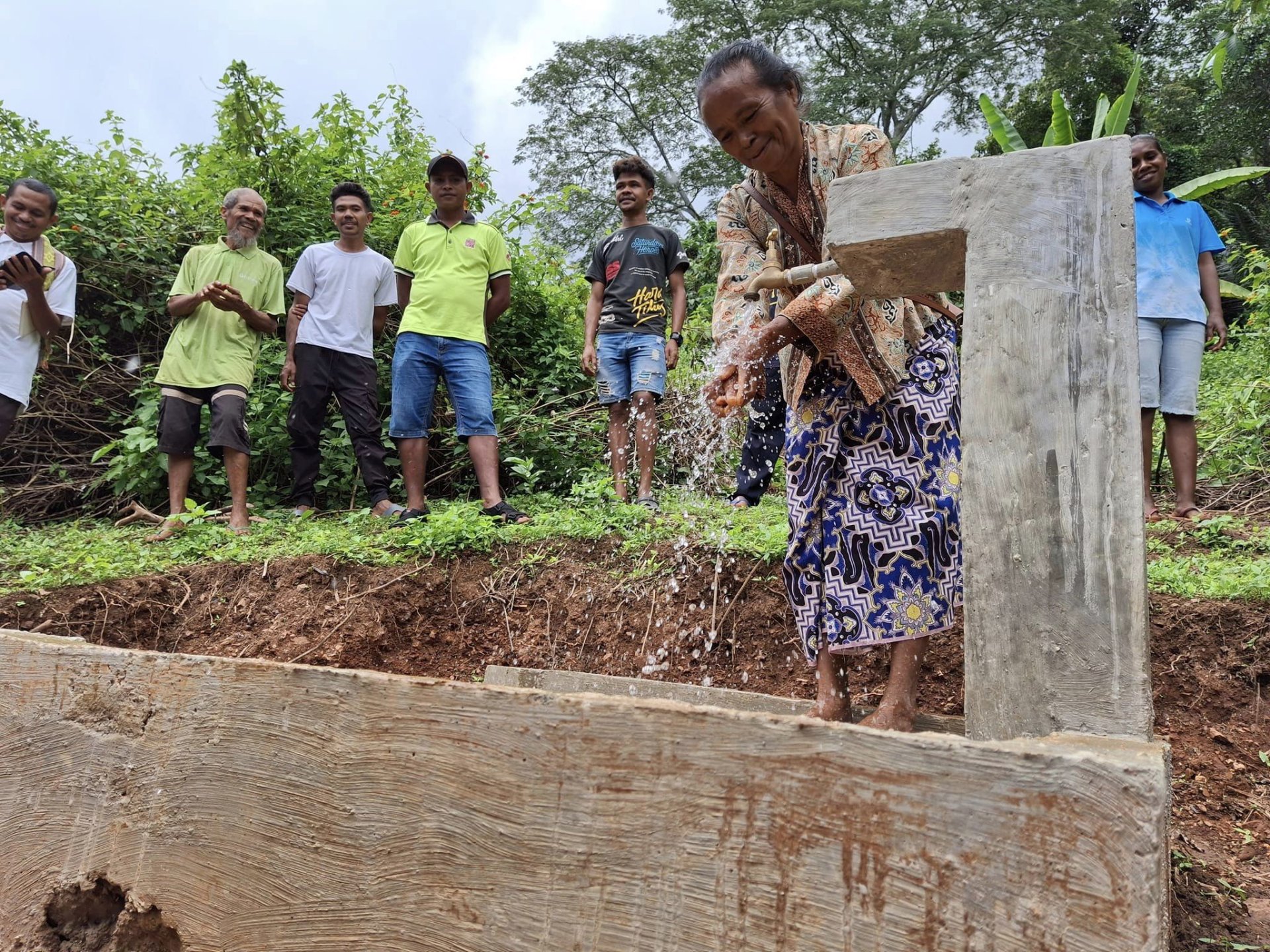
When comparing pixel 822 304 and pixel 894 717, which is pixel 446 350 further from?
pixel 894 717

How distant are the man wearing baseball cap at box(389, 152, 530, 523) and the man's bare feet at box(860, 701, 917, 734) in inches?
104

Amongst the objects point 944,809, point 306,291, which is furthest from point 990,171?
point 306,291

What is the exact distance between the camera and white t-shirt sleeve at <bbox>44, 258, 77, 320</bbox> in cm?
439

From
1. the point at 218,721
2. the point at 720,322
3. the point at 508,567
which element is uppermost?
the point at 720,322

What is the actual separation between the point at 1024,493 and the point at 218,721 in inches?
65.9

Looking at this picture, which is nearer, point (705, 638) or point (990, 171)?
point (990, 171)

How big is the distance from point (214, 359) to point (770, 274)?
3.68 metres

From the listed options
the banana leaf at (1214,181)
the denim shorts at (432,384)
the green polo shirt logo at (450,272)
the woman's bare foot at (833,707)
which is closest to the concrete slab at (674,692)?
the woman's bare foot at (833,707)

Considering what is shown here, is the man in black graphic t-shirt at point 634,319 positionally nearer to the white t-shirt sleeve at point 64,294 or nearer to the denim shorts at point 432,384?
the denim shorts at point 432,384

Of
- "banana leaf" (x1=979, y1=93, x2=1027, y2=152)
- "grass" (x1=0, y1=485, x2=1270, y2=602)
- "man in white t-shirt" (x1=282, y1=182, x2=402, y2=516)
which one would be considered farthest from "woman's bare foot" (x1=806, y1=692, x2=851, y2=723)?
"banana leaf" (x1=979, y1=93, x2=1027, y2=152)

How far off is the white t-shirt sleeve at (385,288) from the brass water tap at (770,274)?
3.24 m

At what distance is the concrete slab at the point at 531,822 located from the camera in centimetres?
114

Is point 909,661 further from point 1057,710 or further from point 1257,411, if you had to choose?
point 1257,411

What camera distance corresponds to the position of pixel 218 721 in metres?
1.82
